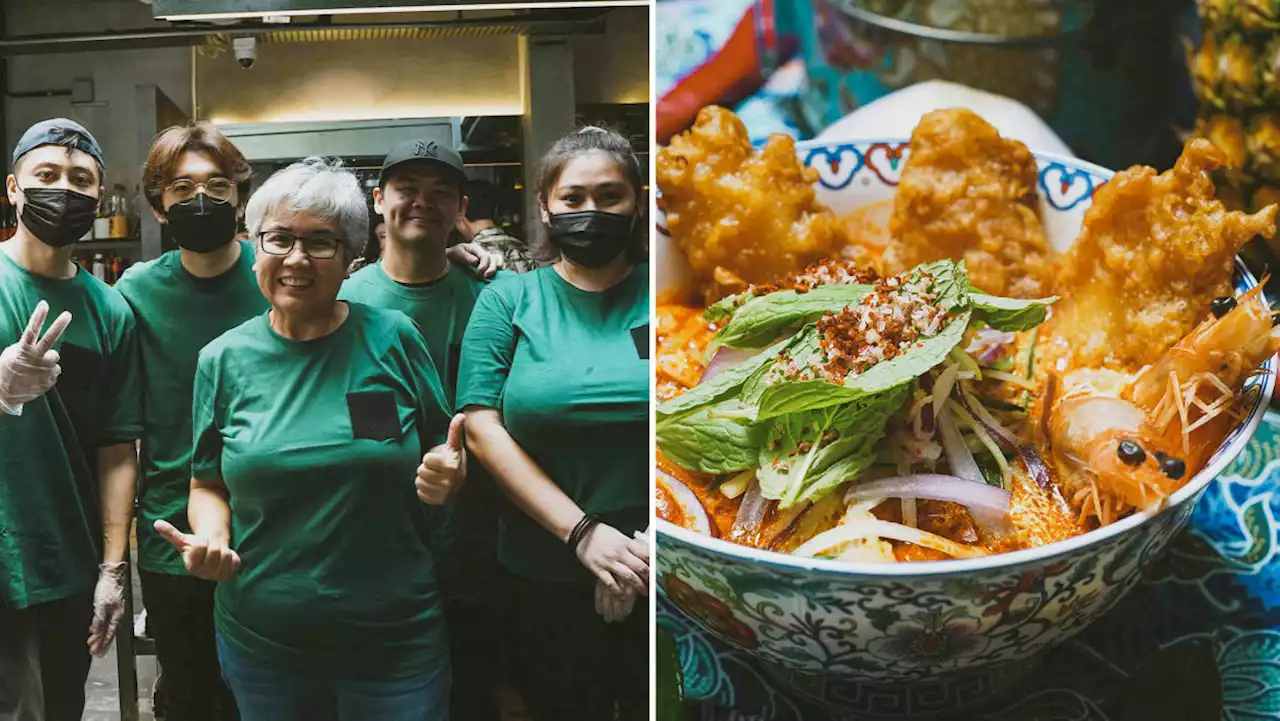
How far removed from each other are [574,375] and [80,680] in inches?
35.3

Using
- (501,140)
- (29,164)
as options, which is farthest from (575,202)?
(29,164)

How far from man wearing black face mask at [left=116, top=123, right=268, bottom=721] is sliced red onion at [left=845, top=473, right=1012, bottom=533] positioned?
901 millimetres

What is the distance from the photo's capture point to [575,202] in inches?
60.2

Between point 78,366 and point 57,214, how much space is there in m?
0.23

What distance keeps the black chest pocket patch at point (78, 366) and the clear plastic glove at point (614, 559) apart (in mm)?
754

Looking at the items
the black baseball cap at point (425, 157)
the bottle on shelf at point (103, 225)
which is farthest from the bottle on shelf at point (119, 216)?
the black baseball cap at point (425, 157)

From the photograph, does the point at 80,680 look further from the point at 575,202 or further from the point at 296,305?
the point at 575,202

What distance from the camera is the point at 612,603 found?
1.53m

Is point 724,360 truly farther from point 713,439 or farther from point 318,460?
point 318,460

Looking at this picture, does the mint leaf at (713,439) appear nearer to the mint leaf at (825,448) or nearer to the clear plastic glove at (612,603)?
the mint leaf at (825,448)

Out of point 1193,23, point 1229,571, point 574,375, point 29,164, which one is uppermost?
point 1193,23

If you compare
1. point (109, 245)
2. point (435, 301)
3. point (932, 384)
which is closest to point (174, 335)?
point (109, 245)

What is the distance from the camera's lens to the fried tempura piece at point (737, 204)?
1.53 metres

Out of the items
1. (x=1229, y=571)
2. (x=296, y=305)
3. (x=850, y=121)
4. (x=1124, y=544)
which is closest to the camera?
(x=1124, y=544)
